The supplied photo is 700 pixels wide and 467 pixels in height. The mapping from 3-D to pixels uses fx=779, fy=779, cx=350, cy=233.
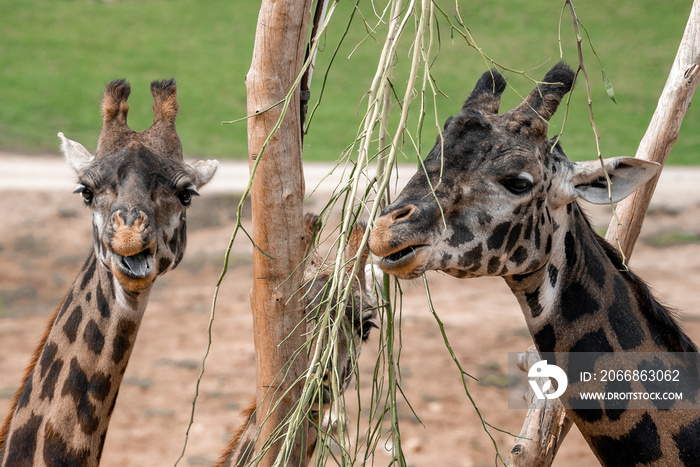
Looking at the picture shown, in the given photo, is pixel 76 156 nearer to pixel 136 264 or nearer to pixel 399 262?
pixel 136 264

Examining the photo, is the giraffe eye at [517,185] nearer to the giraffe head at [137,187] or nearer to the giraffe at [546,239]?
the giraffe at [546,239]

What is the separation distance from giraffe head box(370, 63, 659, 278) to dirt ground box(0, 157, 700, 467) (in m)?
3.12

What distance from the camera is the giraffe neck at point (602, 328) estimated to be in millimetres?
3742

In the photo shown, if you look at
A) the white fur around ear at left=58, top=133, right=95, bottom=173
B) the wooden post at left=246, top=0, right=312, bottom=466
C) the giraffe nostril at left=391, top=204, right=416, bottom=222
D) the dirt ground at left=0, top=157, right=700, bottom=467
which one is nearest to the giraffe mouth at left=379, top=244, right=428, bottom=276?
the giraffe nostril at left=391, top=204, right=416, bottom=222

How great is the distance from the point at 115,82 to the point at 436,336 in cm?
705

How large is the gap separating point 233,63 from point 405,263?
24.4 meters

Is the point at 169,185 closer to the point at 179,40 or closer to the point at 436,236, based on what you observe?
the point at 436,236

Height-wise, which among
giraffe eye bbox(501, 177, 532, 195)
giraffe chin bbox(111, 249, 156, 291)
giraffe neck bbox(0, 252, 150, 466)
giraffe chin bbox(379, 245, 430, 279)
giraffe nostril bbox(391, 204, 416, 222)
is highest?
giraffe eye bbox(501, 177, 532, 195)

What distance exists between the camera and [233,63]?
87.2 feet

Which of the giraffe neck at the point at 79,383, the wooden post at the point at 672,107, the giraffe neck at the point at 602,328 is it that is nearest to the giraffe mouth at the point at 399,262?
the giraffe neck at the point at 602,328

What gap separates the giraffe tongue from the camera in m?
4.16

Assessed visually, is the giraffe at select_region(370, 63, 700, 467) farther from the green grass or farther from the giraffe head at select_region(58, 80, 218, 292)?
the green grass

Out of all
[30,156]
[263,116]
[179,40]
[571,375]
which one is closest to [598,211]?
[571,375]

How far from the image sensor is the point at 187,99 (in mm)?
24031
